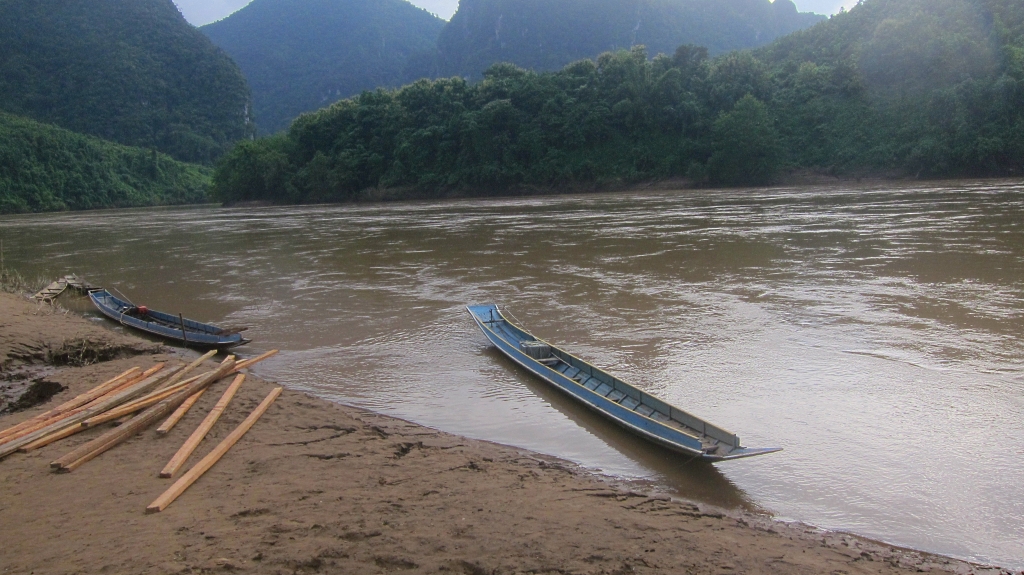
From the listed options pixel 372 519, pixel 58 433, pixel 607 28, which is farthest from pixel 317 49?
pixel 372 519

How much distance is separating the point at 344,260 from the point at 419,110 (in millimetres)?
45101

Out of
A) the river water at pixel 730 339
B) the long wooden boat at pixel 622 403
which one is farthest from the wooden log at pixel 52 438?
the long wooden boat at pixel 622 403

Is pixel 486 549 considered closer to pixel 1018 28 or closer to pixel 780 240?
pixel 780 240

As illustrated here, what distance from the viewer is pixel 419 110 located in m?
62.1

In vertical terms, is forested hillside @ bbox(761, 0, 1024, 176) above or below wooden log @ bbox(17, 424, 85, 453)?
above

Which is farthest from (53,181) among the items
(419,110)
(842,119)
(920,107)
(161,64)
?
(920,107)

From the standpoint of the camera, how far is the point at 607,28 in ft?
423

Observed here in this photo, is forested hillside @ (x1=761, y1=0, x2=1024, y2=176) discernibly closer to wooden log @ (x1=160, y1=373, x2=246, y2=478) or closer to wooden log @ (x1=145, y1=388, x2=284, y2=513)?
wooden log @ (x1=160, y1=373, x2=246, y2=478)

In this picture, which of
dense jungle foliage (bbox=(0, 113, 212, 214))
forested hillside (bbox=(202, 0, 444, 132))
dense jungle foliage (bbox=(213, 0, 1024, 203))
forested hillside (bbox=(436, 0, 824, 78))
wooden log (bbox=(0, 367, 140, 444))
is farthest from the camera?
forested hillside (bbox=(202, 0, 444, 132))

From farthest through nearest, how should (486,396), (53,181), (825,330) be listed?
(53,181) → (825,330) → (486,396)

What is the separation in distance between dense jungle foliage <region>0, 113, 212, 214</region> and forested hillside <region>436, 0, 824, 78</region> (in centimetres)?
6703

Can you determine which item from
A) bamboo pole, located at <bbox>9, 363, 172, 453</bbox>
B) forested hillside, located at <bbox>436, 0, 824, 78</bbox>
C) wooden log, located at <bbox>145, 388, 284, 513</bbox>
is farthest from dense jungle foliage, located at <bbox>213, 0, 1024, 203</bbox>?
forested hillside, located at <bbox>436, 0, 824, 78</bbox>

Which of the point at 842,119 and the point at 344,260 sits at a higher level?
the point at 842,119

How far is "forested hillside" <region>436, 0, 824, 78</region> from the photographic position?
127312mm
